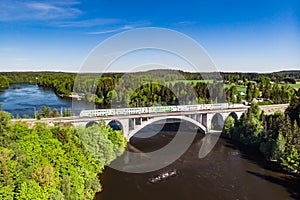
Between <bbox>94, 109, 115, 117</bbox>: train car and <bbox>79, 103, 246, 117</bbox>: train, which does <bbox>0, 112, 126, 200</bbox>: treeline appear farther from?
<bbox>94, 109, 115, 117</bbox>: train car

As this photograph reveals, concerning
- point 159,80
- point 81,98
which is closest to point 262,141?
point 159,80

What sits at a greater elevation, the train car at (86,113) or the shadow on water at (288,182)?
the train car at (86,113)

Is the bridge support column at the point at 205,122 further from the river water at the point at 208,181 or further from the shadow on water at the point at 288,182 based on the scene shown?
the shadow on water at the point at 288,182

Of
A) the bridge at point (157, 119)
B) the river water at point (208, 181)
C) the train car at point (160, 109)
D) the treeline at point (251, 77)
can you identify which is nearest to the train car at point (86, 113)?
the bridge at point (157, 119)

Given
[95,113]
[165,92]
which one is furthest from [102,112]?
[165,92]

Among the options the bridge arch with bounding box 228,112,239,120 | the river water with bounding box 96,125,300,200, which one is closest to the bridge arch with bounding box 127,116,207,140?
the bridge arch with bounding box 228,112,239,120

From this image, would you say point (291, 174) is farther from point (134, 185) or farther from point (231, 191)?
point (134, 185)

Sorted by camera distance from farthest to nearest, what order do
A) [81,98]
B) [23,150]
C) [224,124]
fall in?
[81,98] < [224,124] < [23,150]
